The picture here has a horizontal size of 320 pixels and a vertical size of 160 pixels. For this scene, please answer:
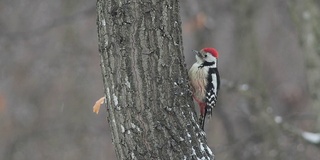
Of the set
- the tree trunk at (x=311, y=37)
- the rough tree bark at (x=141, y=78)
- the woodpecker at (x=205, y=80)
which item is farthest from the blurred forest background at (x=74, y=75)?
the rough tree bark at (x=141, y=78)

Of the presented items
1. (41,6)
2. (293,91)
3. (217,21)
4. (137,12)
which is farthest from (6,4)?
(137,12)

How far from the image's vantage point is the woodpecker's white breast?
533 cm

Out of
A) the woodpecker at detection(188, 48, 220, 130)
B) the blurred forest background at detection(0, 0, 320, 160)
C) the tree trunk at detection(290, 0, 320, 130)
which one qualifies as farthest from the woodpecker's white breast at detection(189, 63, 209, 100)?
the blurred forest background at detection(0, 0, 320, 160)

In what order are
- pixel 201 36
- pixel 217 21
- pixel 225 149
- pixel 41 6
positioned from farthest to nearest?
pixel 217 21 < pixel 41 6 < pixel 201 36 < pixel 225 149

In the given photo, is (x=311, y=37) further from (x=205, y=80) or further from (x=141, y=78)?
(x=141, y=78)

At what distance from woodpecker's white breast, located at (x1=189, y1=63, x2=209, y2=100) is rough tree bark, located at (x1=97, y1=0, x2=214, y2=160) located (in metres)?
0.87

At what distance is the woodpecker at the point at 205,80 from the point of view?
220 inches

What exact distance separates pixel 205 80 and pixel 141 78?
4.88 feet

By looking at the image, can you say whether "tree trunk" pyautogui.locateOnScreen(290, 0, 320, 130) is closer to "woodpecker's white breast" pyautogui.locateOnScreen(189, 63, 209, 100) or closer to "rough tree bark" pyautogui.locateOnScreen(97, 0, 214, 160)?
"woodpecker's white breast" pyautogui.locateOnScreen(189, 63, 209, 100)

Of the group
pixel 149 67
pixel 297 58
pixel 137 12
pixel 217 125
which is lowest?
pixel 217 125

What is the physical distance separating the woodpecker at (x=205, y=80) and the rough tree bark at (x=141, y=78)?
1.03 metres

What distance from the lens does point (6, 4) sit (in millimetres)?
12031

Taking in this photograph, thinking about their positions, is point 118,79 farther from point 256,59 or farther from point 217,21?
point 217,21

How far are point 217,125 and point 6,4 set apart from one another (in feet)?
19.7
